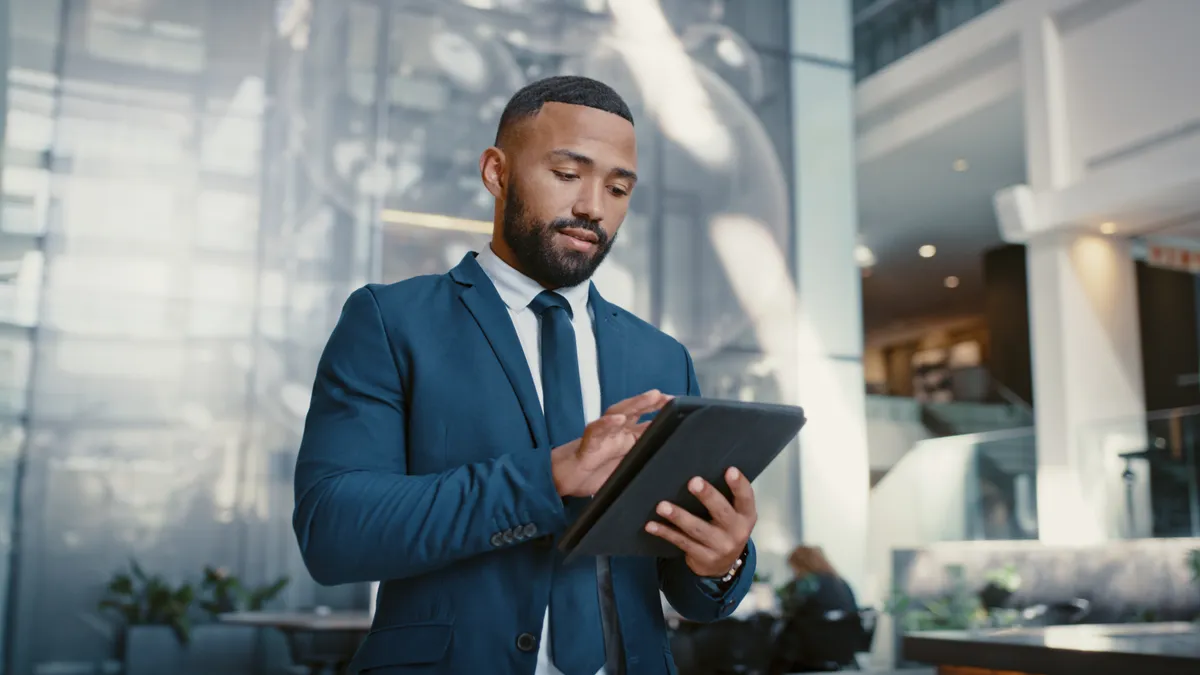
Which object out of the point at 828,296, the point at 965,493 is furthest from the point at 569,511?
the point at 965,493

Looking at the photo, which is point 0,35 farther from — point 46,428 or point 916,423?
point 916,423

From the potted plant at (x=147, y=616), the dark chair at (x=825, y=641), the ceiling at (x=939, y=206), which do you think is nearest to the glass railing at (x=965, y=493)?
the ceiling at (x=939, y=206)

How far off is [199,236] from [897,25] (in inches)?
314

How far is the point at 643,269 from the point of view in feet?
26.5

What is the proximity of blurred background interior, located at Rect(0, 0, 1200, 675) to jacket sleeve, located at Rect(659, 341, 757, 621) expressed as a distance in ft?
4.69

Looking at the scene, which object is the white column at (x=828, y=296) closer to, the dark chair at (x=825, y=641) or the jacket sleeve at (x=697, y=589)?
the dark chair at (x=825, y=641)

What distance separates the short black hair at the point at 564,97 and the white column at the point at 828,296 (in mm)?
7245

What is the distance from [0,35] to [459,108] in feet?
8.54

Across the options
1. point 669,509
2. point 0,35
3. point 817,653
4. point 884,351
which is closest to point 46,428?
point 0,35

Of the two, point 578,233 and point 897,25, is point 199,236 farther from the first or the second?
point 897,25

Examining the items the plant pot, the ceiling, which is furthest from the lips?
the ceiling

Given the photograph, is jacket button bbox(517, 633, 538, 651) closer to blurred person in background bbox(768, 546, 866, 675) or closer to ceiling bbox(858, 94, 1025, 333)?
blurred person in background bbox(768, 546, 866, 675)

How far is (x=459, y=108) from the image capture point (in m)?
7.38

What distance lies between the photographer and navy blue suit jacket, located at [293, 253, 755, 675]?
1070mm
